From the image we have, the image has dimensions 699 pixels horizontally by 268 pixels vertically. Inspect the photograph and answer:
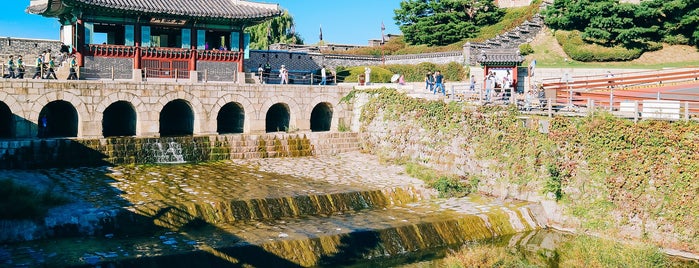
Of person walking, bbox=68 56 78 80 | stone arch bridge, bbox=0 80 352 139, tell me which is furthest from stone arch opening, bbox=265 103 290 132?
person walking, bbox=68 56 78 80

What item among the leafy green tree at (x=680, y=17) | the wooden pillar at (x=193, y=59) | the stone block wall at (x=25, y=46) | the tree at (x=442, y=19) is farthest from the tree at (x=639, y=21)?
the stone block wall at (x=25, y=46)

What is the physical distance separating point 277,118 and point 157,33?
8398 millimetres

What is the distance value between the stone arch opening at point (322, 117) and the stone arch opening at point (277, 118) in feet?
7.77

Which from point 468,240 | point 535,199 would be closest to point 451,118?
point 535,199

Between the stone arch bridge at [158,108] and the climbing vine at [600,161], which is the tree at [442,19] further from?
the climbing vine at [600,161]

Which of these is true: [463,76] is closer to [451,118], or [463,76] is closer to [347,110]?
[347,110]

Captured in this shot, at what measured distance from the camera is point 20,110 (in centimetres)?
2702

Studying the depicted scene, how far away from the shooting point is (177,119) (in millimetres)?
34531

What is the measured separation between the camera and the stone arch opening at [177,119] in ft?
108

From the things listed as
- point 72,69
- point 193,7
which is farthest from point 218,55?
point 72,69

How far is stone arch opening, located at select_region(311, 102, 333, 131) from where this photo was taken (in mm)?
37000

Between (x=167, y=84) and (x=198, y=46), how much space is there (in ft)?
18.7

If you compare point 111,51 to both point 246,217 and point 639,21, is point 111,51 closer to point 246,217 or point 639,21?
point 246,217

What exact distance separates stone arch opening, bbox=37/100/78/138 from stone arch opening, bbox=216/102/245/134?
7141mm
